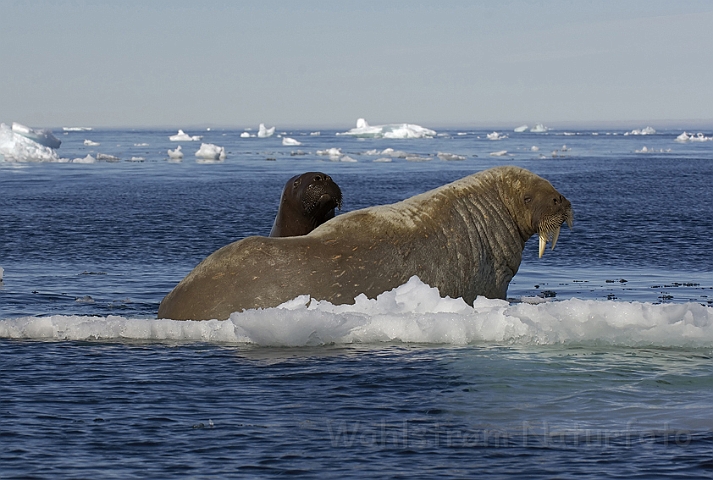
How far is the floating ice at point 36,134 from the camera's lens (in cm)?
6444

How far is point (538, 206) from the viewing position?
34.1 feet

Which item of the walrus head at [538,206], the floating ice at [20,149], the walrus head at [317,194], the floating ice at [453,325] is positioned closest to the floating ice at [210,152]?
the floating ice at [20,149]

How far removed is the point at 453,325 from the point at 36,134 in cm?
6185

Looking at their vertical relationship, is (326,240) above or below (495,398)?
above

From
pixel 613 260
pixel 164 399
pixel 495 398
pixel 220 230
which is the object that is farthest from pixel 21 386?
pixel 220 230

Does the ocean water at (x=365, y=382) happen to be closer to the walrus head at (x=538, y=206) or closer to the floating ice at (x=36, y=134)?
the walrus head at (x=538, y=206)

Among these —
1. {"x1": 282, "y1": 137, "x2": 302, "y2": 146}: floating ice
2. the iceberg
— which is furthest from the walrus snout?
the iceberg

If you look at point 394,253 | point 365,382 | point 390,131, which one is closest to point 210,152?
point 390,131

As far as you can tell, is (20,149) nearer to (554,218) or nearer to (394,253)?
(554,218)

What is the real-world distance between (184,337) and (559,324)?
3.04 metres

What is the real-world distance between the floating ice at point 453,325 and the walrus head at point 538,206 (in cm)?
135

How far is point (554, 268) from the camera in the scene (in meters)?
16.5

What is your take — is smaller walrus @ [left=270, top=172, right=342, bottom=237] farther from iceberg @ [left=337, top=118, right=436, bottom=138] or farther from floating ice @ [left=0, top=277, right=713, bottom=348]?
iceberg @ [left=337, top=118, right=436, bottom=138]

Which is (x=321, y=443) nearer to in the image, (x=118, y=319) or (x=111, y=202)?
(x=118, y=319)
